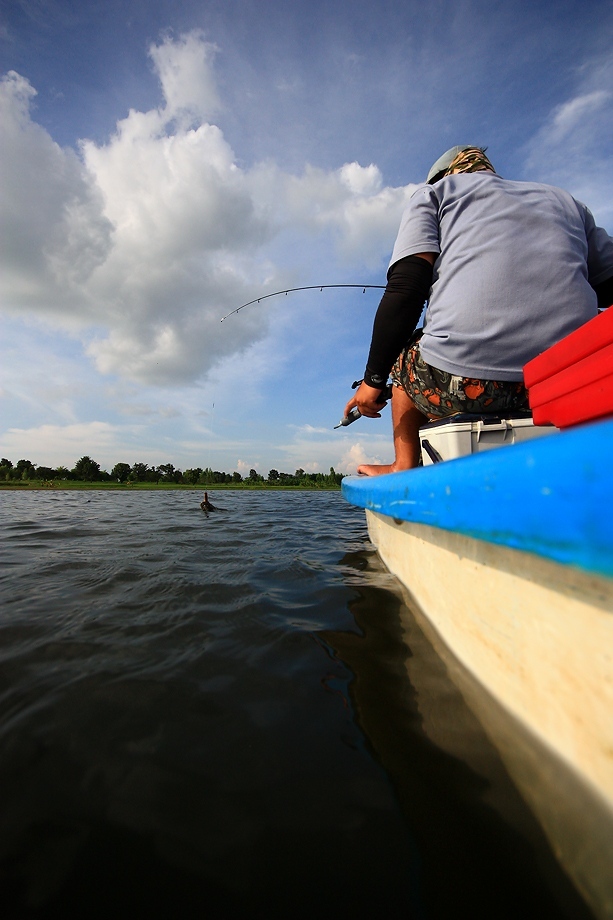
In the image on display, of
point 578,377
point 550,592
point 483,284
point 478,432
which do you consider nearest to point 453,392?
point 478,432

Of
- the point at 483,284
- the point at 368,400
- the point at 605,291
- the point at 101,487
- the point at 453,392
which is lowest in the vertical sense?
the point at 101,487

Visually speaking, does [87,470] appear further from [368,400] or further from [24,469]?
[368,400]

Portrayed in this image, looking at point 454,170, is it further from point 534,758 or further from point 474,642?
point 534,758

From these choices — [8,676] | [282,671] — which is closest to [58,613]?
[8,676]

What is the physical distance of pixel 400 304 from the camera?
6.51 feet

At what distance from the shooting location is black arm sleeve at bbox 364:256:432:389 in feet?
6.45

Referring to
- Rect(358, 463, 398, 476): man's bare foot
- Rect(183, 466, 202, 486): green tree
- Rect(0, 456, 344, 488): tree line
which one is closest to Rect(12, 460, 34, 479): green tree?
Rect(0, 456, 344, 488): tree line

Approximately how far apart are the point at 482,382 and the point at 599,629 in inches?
52.9

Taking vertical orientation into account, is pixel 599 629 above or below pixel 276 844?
above

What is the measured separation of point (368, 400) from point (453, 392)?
87 centimetres

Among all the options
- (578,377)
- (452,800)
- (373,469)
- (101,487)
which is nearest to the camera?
(452,800)

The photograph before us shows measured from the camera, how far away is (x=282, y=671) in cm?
159

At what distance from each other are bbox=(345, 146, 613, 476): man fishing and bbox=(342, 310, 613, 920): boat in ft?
1.48

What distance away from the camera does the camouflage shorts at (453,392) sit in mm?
1818
